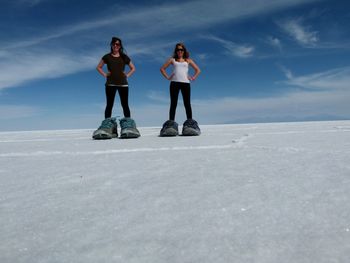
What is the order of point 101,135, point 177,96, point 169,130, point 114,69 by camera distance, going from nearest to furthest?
point 101,135 < point 169,130 < point 114,69 < point 177,96

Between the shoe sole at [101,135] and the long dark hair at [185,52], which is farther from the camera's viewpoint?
the long dark hair at [185,52]

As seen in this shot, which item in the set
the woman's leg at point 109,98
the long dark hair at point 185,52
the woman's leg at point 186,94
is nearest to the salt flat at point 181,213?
the woman's leg at point 109,98

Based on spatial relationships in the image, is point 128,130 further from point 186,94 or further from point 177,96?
point 186,94

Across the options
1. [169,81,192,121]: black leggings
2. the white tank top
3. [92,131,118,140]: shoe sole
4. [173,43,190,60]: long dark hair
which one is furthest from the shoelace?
[173,43,190,60]: long dark hair

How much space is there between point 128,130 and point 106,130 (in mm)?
308

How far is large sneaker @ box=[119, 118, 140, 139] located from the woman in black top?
489 millimetres

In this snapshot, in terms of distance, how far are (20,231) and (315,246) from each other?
0.94 meters

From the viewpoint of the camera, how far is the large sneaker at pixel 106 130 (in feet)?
14.9

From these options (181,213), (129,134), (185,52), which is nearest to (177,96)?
(185,52)

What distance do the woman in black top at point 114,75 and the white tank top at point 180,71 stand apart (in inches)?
31.6

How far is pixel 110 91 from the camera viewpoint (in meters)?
5.29

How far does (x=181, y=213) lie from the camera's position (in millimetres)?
1201

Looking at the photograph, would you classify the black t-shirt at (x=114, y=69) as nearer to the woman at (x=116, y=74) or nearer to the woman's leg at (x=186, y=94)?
the woman at (x=116, y=74)

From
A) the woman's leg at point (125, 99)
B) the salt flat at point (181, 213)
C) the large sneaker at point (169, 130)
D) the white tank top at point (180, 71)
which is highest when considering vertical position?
the white tank top at point (180, 71)
